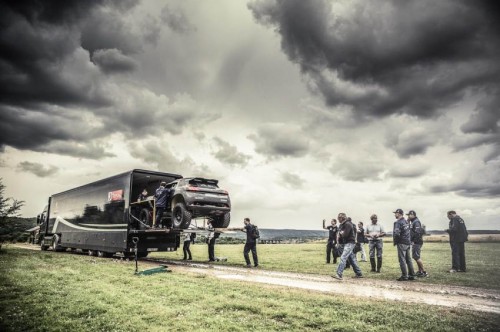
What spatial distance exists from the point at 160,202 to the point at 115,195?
393cm

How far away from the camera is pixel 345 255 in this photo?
11.2 m

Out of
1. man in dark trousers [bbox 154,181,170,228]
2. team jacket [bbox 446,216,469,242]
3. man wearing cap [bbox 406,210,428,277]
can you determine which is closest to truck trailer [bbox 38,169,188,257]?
man in dark trousers [bbox 154,181,170,228]

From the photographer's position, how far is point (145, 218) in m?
15.6

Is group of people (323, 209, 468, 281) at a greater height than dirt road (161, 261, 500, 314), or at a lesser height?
greater

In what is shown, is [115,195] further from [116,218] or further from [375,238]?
[375,238]

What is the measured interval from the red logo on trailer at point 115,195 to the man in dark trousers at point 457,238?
15203 mm

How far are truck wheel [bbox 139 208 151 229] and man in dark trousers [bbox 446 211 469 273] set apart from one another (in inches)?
524

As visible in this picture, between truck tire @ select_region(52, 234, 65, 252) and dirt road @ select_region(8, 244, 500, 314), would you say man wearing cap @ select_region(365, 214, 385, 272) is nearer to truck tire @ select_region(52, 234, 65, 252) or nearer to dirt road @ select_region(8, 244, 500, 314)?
dirt road @ select_region(8, 244, 500, 314)

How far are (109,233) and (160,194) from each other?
202 inches

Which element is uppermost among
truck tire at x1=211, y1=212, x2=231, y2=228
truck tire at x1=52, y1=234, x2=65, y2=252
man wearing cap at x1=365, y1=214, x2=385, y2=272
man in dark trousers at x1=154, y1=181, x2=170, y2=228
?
man in dark trousers at x1=154, y1=181, x2=170, y2=228

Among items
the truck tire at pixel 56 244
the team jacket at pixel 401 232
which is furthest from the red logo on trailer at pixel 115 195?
the team jacket at pixel 401 232

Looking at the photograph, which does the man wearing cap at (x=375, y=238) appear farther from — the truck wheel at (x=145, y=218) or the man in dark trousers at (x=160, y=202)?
the truck wheel at (x=145, y=218)

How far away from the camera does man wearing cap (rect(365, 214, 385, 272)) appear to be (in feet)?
44.5

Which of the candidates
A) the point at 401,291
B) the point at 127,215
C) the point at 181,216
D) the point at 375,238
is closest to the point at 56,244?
the point at 127,215
